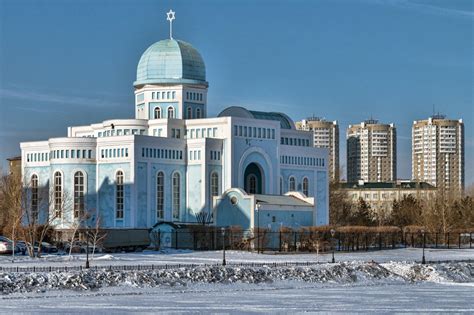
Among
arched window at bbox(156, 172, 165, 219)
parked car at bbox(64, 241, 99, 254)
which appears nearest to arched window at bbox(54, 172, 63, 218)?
arched window at bbox(156, 172, 165, 219)

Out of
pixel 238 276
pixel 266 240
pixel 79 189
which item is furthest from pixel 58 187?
pixel 238 276

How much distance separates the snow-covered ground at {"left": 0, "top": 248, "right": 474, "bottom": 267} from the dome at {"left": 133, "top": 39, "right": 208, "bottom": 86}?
27.3m

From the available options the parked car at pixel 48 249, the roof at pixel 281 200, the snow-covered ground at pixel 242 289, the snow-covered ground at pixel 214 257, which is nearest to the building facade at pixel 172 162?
the roof at pixel 281 200

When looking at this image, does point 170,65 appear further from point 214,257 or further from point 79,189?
point 214,257

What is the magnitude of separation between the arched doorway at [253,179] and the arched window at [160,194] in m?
10.2

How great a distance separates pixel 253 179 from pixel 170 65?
1523 cm

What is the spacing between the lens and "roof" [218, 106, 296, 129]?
125 meters

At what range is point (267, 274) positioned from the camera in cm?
6975

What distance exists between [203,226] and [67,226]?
13.6m

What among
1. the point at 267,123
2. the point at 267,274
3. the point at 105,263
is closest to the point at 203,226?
the point at 267,123

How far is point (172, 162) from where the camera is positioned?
4582 inches

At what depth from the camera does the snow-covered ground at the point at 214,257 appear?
8019 centimetres

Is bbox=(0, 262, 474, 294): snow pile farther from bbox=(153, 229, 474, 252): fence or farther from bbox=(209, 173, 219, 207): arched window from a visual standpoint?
bbox=(209, 173, 219, 207): arched window

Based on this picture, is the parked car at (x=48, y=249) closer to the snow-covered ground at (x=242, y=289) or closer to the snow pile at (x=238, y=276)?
the snow-covered ground at (x=242, y=289)
